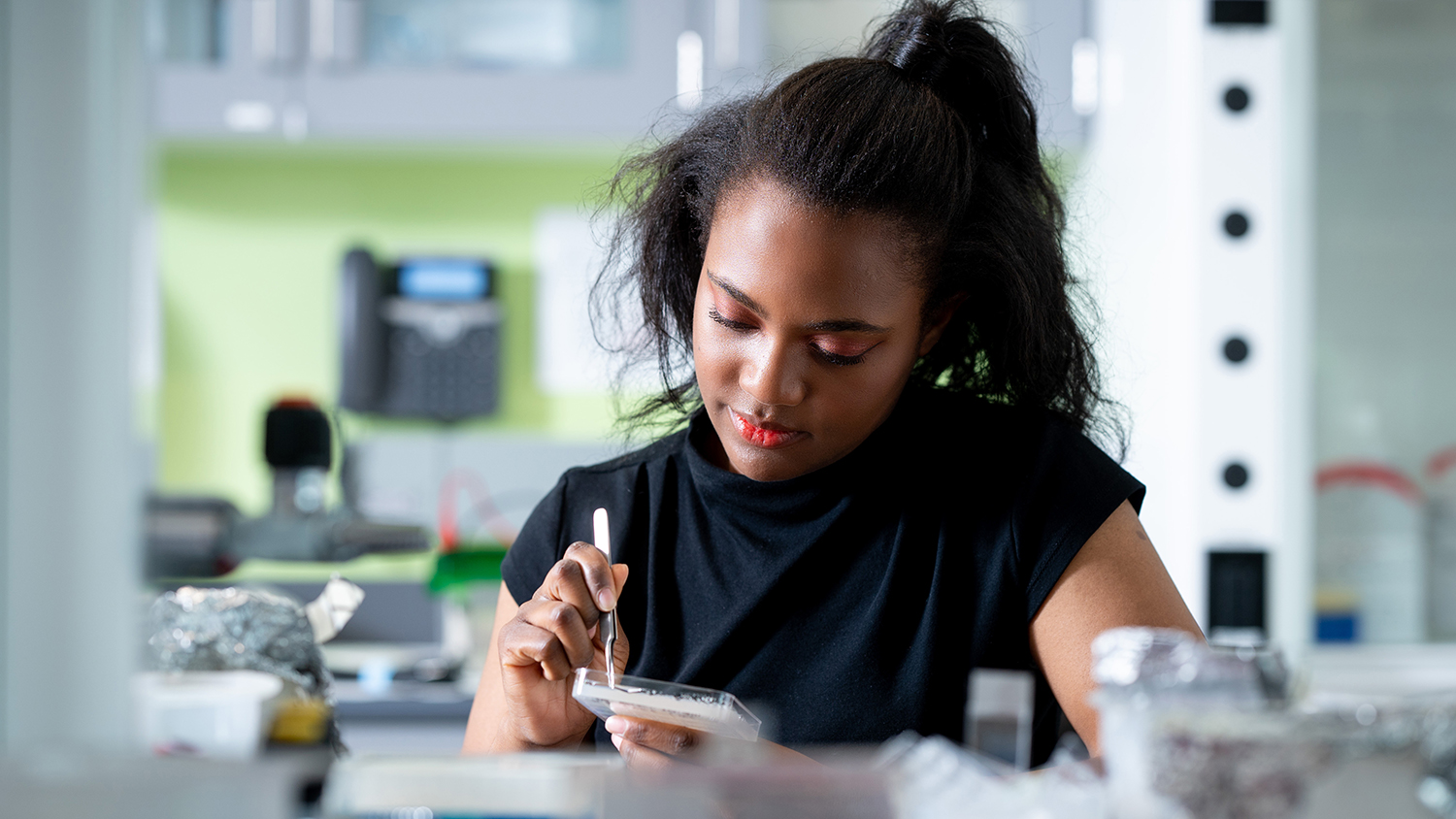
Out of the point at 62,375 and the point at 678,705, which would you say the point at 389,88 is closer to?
the point at 678,705

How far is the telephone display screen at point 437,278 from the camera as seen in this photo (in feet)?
7.93

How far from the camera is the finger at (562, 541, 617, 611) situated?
0.85 m

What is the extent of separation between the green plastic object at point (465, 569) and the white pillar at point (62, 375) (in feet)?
4.86

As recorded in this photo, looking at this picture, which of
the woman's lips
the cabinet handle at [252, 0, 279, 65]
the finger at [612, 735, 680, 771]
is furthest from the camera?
the cabinet handle at [252, 0, 279, 65]

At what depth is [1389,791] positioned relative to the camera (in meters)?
0.44

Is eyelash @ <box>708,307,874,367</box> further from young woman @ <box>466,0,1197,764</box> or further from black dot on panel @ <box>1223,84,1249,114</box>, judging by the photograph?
black dot on panel @ <box>1223,84,1249,114</box>

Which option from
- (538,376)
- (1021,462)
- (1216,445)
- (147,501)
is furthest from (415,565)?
(147,501)

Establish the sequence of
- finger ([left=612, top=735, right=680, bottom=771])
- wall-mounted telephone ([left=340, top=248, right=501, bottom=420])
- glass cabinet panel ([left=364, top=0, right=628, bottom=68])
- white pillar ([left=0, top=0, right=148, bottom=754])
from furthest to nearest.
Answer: wall-mounted telephone ([left=340, top=248, right=501, bottom=420]), glass cabinet panel ([left=364, top=0, right=628, bottom=68]), finger ([left=612, top=735, right=680, bottom=771]), white pillar ([left=0, top=0, right=148, bottom=754])

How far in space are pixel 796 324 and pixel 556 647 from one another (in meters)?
0.30

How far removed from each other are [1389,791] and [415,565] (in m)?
2.18

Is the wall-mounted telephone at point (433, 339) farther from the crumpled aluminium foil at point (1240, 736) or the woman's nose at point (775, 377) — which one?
the crumpled aluminium foil at point (1240, 736)

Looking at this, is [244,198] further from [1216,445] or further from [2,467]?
[2,467]

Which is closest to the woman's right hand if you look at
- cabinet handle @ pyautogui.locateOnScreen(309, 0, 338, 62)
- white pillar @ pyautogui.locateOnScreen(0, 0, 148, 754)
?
white pillar @ pyautogui.locateOnScreen(0, 0, 148, 754)

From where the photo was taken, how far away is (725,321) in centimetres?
94
